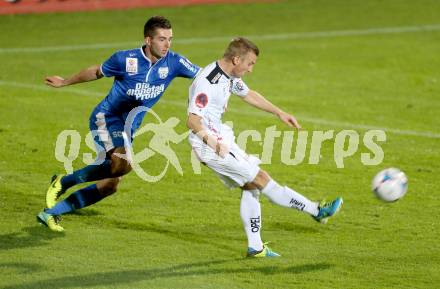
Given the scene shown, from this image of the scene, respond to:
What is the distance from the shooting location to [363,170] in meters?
14.9

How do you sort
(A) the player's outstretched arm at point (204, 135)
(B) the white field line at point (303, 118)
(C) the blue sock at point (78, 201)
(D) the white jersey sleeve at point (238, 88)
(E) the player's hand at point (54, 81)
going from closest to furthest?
(A) the player's outstretched arm at point (204, 135)
(D) the white jersey sleeve at point (238, 88)
(E) the player's hand at point (54, 81)
(C) the blue sock at point (78, 201)
(B) the white field line at point (303, 118)

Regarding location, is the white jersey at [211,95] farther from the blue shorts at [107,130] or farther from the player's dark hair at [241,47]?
the blue shorts at [107,130]

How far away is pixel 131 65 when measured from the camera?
1170cm

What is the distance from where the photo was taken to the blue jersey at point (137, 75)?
38.4 feet

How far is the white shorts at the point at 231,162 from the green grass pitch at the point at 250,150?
91cm

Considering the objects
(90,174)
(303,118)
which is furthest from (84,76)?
(303,118)

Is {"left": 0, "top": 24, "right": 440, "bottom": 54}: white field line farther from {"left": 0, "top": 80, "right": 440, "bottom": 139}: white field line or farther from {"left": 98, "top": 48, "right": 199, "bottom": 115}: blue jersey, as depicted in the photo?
{"left": 98, "top": 48, "right": 199, "bottom": 115}: blue jersey

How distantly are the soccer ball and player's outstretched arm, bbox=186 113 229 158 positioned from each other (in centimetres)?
170

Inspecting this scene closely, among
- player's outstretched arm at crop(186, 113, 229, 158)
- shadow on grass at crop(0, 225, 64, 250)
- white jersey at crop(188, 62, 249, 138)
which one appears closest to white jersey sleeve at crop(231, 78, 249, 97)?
white jersey at crop(188, 62, 249, 138)

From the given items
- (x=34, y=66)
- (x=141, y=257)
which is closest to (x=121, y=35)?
(x=34, y=66)

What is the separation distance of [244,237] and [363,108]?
A: 7.58 meters

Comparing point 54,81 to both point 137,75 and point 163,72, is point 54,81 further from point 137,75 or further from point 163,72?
point 163,72

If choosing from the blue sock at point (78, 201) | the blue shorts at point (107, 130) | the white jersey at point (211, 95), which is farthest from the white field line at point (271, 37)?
the white jersey at point (211, 95)

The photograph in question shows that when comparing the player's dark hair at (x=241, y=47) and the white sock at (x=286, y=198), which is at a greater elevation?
the player's dark hair at (x=241, y=47)
